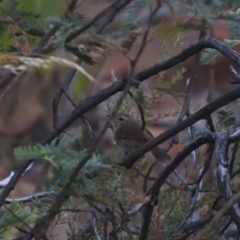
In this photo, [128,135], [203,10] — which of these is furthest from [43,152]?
[128,135]

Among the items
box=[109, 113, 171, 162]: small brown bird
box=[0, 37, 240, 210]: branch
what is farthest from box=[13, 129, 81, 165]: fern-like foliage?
box=[109, 113, 171, 162]: small brown bird

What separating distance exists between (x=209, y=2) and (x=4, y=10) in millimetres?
333

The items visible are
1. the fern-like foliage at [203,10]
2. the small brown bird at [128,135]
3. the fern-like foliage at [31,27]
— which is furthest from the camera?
the small brown bird at [128,135]

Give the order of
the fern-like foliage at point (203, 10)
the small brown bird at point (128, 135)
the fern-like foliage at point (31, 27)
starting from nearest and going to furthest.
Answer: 1. the fern-like foliage at point (203, 10)
2. the fern-like foliage at point (31, 27)
3. the small brown bird at point (128, 135)

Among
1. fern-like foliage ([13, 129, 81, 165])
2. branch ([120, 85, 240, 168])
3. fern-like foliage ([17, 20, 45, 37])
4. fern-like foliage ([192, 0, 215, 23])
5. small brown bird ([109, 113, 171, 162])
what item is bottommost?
small brown bird ([109, 113, 171, 162])

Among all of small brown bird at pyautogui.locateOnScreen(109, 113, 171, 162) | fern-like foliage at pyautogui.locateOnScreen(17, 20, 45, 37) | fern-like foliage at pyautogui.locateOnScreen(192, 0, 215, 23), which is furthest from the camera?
small brown bird at pyautogui.locateOnScreen(109, 113, 171, 162)

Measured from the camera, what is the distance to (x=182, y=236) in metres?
1.21

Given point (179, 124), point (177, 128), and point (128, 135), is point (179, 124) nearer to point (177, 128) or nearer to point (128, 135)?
point (177, 128)

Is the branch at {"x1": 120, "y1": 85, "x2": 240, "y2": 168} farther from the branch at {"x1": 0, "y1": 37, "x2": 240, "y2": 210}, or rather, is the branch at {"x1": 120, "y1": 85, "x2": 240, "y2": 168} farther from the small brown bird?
the small brown bird

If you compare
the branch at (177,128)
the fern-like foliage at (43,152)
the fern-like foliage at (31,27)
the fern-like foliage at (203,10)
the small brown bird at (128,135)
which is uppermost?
the fern-like foliage at (203,10)

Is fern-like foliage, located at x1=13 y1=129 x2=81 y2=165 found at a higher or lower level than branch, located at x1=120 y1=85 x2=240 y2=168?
higher

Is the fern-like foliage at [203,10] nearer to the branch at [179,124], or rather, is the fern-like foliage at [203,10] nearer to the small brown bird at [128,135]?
the branch at [179,124]

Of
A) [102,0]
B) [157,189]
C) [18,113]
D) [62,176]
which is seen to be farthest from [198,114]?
[18,113]

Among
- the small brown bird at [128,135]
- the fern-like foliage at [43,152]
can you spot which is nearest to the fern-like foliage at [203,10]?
the fern-like foliage at [43,152]
